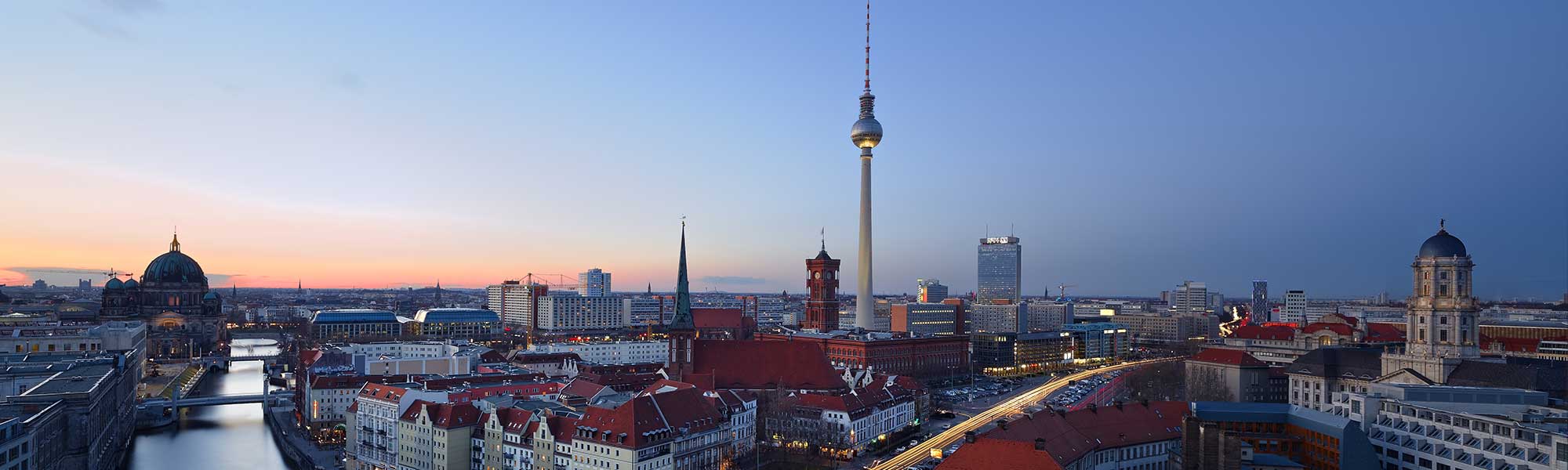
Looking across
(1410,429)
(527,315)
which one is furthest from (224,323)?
(1410,429)

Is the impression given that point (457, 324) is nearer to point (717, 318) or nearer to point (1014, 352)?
Answer: point (717, 318)

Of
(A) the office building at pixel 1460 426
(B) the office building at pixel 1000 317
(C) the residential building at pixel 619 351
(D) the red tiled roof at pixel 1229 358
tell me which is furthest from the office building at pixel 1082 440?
(B) the office building at pixel 1000 317

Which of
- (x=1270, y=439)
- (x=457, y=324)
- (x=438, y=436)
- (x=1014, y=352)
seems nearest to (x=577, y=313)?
(x=457, y=324)

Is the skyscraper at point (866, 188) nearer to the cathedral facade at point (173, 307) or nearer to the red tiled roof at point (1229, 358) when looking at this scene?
the red tiled roof at point (1229, 358)

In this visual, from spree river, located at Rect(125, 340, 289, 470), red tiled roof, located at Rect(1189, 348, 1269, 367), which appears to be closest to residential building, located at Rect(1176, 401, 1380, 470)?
red tiled roof, located at Rect(1189, 348, 1269, 367)

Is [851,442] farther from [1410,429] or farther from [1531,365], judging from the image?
[1531,365]
